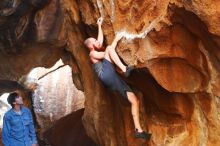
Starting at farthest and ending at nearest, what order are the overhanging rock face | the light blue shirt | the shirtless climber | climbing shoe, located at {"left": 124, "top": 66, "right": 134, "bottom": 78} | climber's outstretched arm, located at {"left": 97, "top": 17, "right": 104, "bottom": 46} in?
1. the light blue shirt
2. climber's outstretched arm, located at {"left": 97, "top": 17, "right": 104, "bottom": 46}
3. the shirtless climber
4. climbing shoe, located at {"left": 124, "top": 66, "right": 134, "bottom": 78}
5. the overhanging rock face

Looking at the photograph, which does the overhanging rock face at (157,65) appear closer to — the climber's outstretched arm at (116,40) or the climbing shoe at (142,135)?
the climber's outstretched arm at (116,40)

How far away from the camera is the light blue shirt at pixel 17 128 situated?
278 inches

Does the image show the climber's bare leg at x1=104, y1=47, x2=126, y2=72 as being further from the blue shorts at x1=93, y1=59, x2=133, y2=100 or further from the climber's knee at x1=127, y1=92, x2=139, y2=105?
the climber's knee at x1=127, y1=92, x2=139, y2=105

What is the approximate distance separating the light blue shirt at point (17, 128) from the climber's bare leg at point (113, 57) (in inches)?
65.6

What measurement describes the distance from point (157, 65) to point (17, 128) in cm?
247

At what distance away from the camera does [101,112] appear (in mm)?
7742

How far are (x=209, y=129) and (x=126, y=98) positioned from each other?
1.24 m

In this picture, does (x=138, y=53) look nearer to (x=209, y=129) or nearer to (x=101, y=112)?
(x=209, y=129)

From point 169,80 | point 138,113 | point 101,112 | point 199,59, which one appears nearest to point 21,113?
point 101,112

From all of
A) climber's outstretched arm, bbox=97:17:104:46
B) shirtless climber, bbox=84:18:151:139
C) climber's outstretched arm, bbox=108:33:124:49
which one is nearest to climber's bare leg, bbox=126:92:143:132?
shirtless climber, bbox=84:18:151:139

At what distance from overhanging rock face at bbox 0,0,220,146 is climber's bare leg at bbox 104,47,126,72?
0.35ft

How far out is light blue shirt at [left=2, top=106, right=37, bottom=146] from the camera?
7059 mm

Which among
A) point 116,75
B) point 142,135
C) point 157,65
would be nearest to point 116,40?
point 116,75

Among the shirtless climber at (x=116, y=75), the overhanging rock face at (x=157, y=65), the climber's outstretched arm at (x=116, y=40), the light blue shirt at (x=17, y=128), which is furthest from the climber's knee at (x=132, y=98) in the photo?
the light blue shirt at (x=17, y=128)
